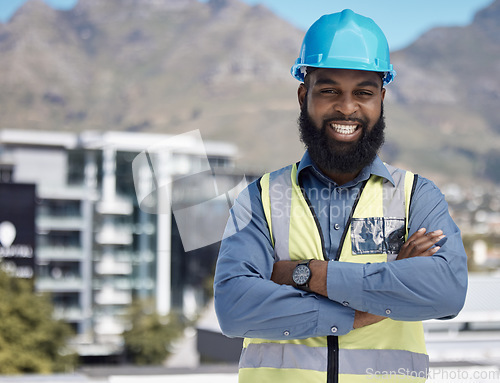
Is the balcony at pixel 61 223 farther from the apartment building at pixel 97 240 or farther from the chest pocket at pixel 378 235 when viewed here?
the chest pocket at pixel 378 235

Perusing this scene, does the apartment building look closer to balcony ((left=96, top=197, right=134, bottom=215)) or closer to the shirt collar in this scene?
balcony ((left=96, top=197, right=134, bottom=215))

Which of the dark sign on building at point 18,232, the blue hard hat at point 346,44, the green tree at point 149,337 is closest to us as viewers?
the blue hard hat at point 346,44

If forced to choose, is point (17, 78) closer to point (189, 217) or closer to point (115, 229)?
point (115, 229)

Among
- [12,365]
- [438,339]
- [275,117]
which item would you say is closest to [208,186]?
[438,339]

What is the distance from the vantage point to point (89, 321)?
1861 inches

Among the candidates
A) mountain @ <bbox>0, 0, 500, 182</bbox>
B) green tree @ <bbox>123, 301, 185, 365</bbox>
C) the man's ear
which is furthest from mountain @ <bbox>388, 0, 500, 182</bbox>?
the man's ear

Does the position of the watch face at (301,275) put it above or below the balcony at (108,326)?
above

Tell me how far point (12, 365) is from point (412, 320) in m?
26.6

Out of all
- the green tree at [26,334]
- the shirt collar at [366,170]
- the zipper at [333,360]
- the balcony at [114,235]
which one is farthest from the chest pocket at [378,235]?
the balcony at [114,235]

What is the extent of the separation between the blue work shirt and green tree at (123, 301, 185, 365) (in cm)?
3825

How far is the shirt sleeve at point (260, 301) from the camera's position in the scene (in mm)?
1541

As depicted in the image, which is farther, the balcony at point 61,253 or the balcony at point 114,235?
the balcony at point 114,235

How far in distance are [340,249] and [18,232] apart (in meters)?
→ 41.8

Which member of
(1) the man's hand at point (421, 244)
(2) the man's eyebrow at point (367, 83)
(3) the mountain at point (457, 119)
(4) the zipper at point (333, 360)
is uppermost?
(3) the mountain at point (457, 119)
